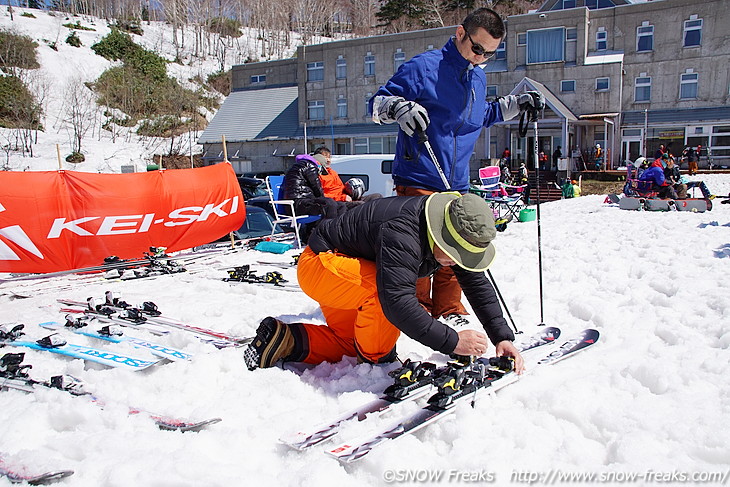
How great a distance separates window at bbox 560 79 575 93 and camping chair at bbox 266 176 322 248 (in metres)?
23.3

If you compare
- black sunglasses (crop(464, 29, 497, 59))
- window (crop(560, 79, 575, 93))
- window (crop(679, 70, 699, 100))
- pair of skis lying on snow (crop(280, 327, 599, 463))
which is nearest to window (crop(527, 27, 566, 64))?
window (crop(560, 79, 575, 93))

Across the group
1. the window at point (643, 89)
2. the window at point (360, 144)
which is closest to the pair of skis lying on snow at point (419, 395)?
the window at point (643, 89)

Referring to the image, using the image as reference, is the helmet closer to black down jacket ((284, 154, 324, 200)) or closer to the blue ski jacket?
black down jacket ((284, 154, 324, 200))

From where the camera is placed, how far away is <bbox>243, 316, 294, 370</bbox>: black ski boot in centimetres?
302

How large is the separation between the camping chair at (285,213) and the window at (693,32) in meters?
26.5

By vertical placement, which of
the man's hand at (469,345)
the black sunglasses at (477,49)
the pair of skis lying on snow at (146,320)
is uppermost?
the black sunglasses at (477,49)

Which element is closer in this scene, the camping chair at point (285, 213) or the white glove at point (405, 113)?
the white glove at point (405, 113)

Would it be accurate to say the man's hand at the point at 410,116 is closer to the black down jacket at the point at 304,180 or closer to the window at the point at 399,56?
the black down jacket at the point at 304,180

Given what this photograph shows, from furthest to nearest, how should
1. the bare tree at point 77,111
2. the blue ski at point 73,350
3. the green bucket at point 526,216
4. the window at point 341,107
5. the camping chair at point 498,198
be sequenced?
the window at point 341,107, the bare tree at point 77,111, the camping chair at point 498,198, the green bucket at point 526,216, the blue ski at point 73,350

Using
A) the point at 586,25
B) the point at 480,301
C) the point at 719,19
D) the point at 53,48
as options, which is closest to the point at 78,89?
the point at 53,48

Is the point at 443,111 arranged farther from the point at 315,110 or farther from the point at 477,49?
the point at 315,110

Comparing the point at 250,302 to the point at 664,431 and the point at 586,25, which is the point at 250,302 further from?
the point at 586,25

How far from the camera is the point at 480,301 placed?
2.89m

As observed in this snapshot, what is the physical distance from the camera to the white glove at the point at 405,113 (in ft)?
11.2
